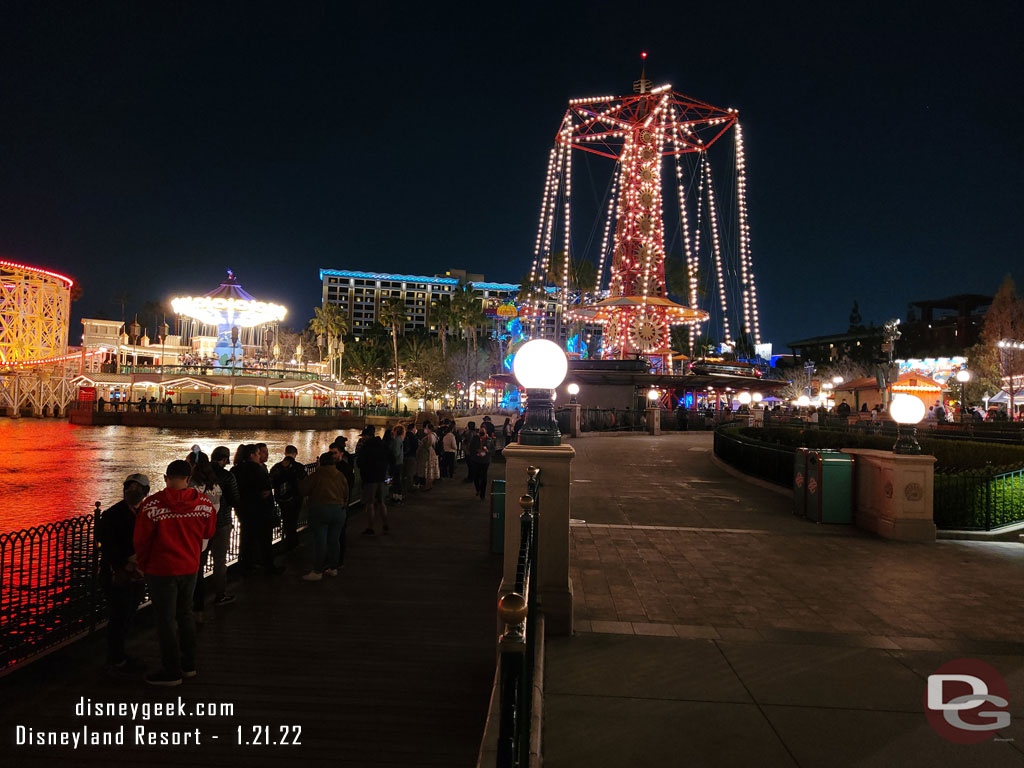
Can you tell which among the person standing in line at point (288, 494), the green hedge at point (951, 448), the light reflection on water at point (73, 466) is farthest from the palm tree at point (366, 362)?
the person standing in line at point (288, 494)

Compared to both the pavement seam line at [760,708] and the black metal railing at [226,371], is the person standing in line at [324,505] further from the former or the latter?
the black metal railing at [226,371]

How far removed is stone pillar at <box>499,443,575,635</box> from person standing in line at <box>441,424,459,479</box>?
38.8 feet

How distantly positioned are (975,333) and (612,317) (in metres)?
65.6

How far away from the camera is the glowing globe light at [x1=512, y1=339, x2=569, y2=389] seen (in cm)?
615

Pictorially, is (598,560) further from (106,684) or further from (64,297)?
(64,297)

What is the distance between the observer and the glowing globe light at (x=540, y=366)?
6152mm

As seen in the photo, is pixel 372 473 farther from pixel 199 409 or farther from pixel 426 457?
pixel 199 409

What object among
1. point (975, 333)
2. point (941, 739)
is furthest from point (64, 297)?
point (975, 333)

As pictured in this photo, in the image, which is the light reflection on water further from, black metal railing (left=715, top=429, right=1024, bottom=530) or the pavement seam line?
black metal railing (left=715, top=429, right=1024, bottom=530)

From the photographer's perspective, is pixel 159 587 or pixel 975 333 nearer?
pixel 159 587

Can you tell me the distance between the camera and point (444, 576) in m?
8.01

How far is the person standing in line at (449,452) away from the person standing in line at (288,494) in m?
8.50

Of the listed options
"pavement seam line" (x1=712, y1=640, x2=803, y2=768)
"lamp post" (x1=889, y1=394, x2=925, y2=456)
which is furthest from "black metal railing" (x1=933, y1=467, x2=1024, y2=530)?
"pavement seam line" (x1=712, y1=640, x2=803, y2=768)

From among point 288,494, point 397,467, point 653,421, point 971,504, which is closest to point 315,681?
point 288,494
